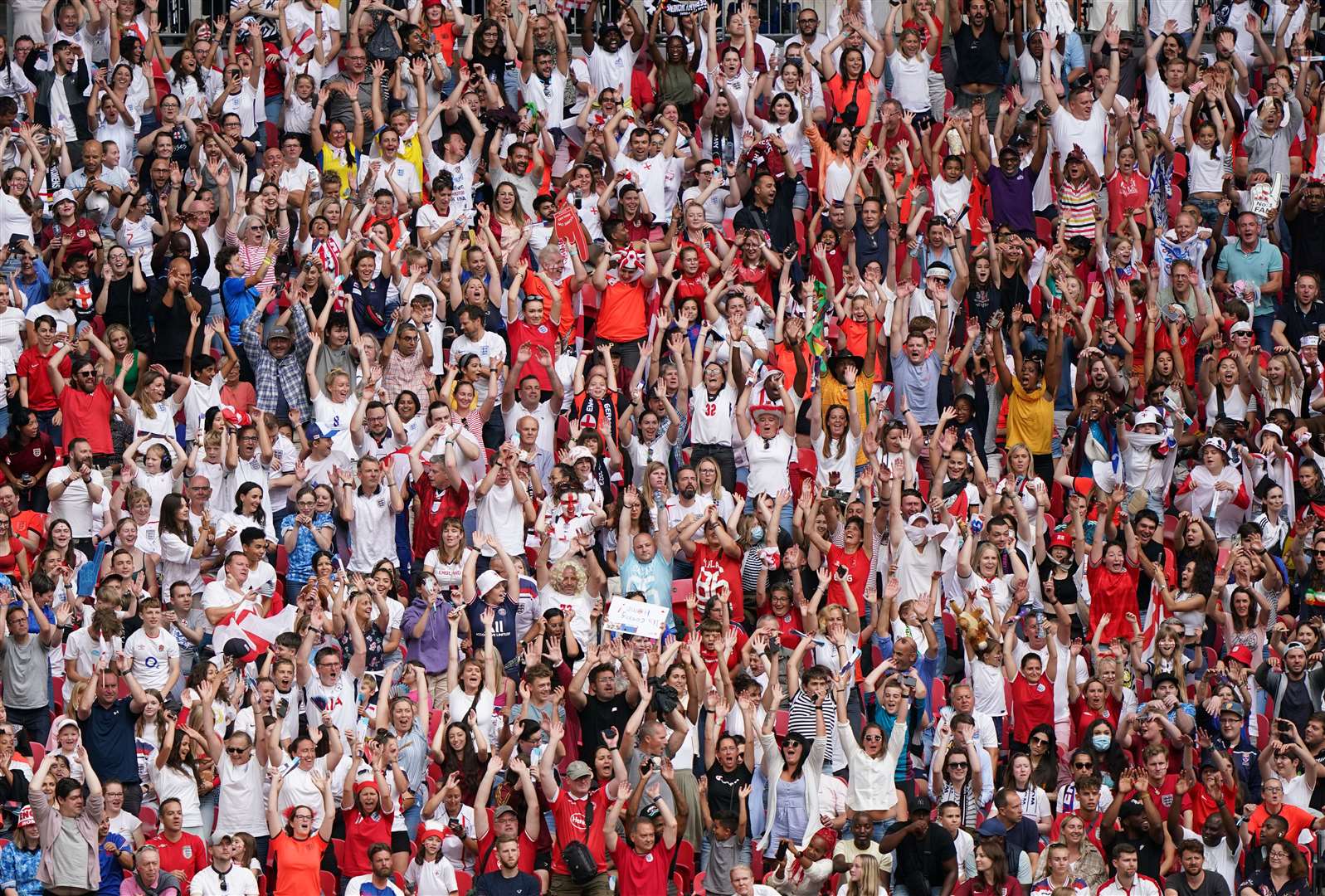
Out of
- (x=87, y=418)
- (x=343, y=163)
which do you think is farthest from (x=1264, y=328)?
(x=87, y=418)

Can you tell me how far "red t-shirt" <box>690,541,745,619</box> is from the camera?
73.8ft

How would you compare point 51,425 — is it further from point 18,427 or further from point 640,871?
point 640,871

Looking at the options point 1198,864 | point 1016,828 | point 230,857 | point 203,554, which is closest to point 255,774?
point 230,857

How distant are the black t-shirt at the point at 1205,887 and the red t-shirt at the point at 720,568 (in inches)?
165

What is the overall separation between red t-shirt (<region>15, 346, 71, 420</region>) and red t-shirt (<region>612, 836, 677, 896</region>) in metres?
6.52

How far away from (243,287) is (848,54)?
645 cm

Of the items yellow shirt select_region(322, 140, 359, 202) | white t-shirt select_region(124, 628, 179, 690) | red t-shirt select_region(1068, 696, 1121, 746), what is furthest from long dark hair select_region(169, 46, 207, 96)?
red t-shirt select_region(1068, 696, 1121, 746)

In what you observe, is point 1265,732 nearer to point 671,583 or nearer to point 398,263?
point 671,583

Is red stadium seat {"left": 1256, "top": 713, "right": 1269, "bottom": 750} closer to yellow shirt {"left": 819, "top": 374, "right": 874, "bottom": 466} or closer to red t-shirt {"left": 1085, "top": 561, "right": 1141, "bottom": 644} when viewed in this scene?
red t-shirt {"left": 1085, "top": 561, "right": 1141, "bottom": 644}

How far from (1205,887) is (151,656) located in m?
8.02

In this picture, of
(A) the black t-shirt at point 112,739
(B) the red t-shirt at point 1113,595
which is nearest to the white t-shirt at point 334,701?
(A) the black t-shirt at point 112,739

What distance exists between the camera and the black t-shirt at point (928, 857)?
2025 cm

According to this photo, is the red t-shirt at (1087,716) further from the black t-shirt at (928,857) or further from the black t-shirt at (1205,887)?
the black t-shirt at (928,857)

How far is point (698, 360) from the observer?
78.4 ft
